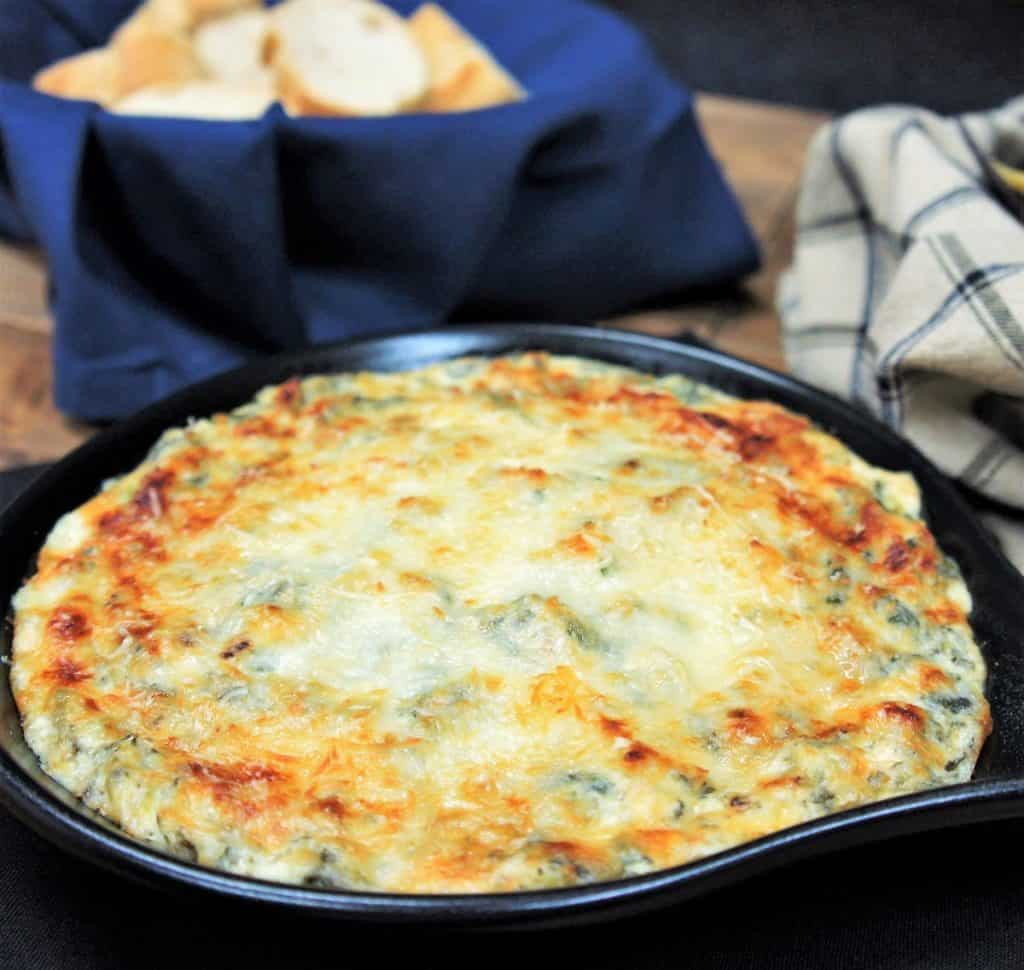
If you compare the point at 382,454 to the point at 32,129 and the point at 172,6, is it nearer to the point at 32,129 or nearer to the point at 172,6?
the point at 32,129

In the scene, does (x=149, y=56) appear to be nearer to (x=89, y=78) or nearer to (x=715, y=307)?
(x=89, y=78)

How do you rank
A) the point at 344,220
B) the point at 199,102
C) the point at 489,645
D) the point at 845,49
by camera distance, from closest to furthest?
1. the point at 489,645
2. the point at 344,220
3. the point at 199,102
4. the point at 845,49

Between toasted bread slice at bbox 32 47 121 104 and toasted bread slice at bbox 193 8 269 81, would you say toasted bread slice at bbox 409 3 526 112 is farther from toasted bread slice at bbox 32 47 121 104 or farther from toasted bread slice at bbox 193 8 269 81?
toasted bread slice at bbox 32 47 121 104

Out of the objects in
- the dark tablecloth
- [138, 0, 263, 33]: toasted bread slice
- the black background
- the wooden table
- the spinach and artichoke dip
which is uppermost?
[138, 0, 263, 33]: toasted bread slice

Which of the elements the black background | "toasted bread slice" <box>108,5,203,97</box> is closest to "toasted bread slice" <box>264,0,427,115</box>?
"toasted bread slice" <box>108,5,203,97</box>

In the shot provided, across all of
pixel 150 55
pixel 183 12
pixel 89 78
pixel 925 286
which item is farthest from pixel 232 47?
pixel 925 286

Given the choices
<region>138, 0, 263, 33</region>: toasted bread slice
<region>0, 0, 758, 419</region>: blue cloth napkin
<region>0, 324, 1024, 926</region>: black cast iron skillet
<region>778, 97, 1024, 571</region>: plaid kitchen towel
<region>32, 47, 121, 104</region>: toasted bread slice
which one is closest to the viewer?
<region>0, 324, 1024, 926</region>: black cast iron skillet

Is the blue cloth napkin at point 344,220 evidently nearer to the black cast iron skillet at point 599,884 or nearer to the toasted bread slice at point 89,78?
the toasted bread slice at point 89,78
